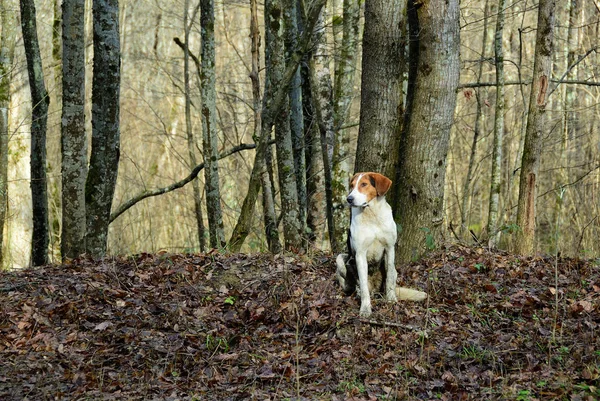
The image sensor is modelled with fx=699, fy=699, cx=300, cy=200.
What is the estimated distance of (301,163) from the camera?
12.8 metres

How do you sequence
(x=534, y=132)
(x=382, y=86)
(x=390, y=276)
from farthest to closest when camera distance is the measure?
(x=534, y=132), (x=382, y=86), (x=390, y=276)

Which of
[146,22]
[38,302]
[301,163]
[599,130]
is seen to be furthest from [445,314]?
[146,22]

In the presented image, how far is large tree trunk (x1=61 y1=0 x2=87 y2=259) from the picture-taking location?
9.43 meters

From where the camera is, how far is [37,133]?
38.0 feet

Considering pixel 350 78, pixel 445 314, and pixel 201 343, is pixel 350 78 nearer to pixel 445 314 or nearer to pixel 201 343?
pixel 445 314

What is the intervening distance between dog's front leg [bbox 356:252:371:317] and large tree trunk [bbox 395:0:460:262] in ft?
5.14

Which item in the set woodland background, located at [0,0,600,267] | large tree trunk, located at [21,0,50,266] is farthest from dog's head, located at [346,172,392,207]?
large tree trunk, located at [21,0,50,266]

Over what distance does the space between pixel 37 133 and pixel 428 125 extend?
666 cm

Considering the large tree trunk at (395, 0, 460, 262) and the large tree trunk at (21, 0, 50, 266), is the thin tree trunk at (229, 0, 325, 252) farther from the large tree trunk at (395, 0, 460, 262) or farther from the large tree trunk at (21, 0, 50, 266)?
the large tree trunk at (21, 0, 50, 266)

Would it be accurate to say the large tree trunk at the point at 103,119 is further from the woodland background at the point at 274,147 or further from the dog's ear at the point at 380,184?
the dog's ear at the point at 380,184

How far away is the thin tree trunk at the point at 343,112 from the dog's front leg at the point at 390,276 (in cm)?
340

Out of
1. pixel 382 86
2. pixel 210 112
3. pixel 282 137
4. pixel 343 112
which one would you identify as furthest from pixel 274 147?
pixel 382 86

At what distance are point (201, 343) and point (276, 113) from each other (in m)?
4.48

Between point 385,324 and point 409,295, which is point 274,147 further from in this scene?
point 385,324
